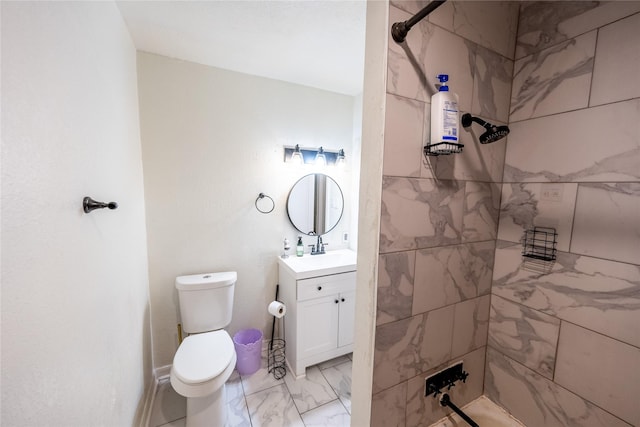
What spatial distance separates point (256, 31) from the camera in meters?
1.38

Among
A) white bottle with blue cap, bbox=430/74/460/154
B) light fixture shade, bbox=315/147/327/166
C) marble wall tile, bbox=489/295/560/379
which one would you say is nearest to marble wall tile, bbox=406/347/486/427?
marble wall tile, bbox=489/295/560/379

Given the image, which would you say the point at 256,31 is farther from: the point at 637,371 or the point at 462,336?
the point at 637,371

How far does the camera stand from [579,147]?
0.84m

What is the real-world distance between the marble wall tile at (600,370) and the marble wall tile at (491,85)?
89cm

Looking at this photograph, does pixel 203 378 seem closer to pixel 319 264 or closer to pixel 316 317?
pixel 316 317

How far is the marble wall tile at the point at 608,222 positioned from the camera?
738 millimetres

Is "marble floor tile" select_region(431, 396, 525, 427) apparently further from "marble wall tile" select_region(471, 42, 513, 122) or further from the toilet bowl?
"marble wall tile" select_region(471, 42, 513, 122)

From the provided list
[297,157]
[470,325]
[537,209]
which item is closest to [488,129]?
[537,209]

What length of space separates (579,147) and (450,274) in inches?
25.6

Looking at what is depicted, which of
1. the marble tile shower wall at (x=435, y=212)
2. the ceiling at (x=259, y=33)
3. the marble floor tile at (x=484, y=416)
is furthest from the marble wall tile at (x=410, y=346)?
the ceiling at (x=259, y=33)

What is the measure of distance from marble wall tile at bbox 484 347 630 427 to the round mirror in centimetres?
152

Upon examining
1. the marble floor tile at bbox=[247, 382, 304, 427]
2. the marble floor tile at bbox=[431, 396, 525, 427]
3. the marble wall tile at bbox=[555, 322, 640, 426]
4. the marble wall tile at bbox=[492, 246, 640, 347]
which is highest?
the marble wall tile at bbox=[492, 246, 640, 347]

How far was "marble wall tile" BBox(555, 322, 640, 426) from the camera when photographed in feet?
2.46

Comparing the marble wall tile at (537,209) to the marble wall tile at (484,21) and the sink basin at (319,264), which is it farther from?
the sink basin at (319,264)
